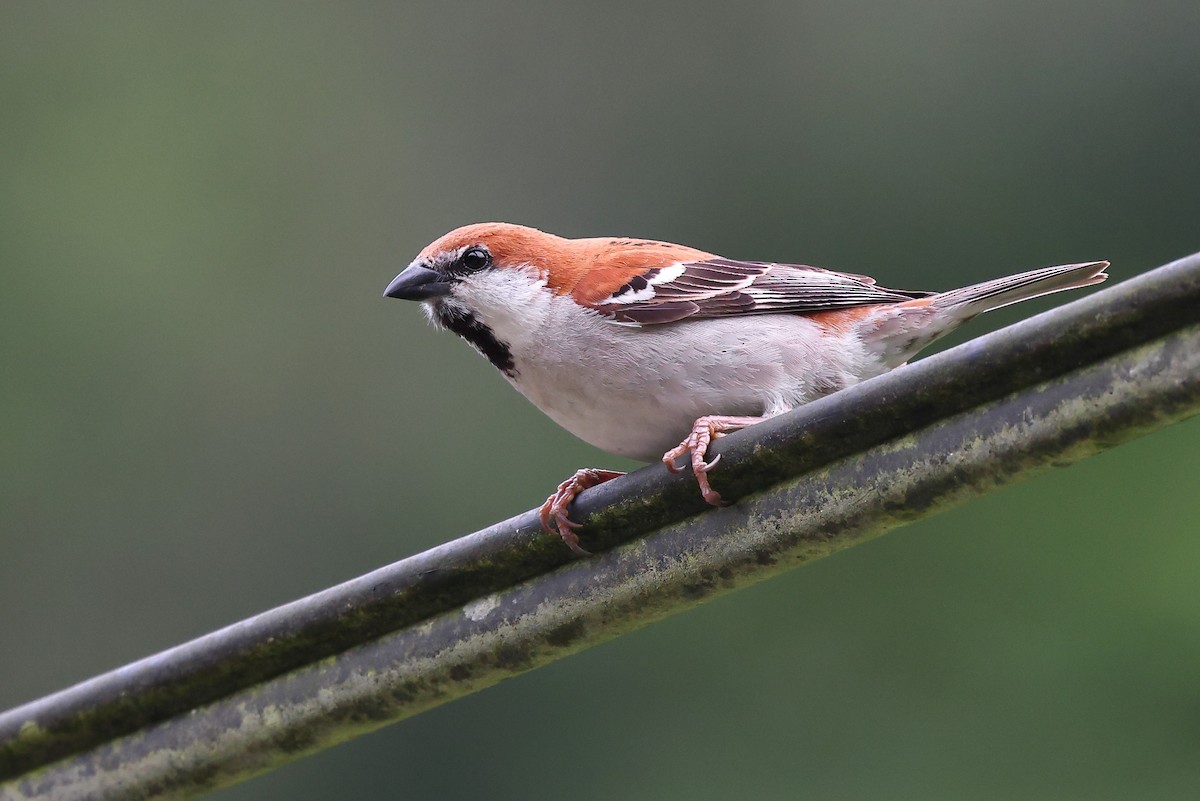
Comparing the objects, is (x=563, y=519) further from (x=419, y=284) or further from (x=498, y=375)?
(x=498, y=375)

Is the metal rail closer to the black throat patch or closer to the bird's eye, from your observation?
the black throat patch

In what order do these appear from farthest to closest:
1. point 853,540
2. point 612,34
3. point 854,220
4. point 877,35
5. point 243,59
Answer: point 243,59 < point 612,34 < point 877,35 < point 854,220 < point 853,540

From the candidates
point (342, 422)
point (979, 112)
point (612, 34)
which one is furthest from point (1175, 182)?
point (342, 422)

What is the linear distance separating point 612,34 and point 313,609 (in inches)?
444

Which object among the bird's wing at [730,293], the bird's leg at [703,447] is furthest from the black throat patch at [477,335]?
the bird's leg at [703,447]

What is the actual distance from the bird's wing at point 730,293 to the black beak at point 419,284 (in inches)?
19.5

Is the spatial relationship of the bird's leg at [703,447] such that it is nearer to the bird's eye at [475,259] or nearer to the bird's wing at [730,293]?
the bird's wing at [730,293]

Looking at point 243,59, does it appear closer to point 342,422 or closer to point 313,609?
point 342,422

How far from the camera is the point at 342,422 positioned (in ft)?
38.9

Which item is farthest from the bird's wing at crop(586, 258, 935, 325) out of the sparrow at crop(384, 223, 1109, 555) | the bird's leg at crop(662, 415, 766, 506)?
the bird's leg at crop(662, 415, 766, 506)

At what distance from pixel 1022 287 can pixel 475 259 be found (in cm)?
145

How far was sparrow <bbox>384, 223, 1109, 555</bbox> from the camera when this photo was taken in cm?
326

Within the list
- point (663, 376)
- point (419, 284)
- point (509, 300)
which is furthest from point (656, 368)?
point (419, 284)

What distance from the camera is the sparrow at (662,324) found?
3258 mm
